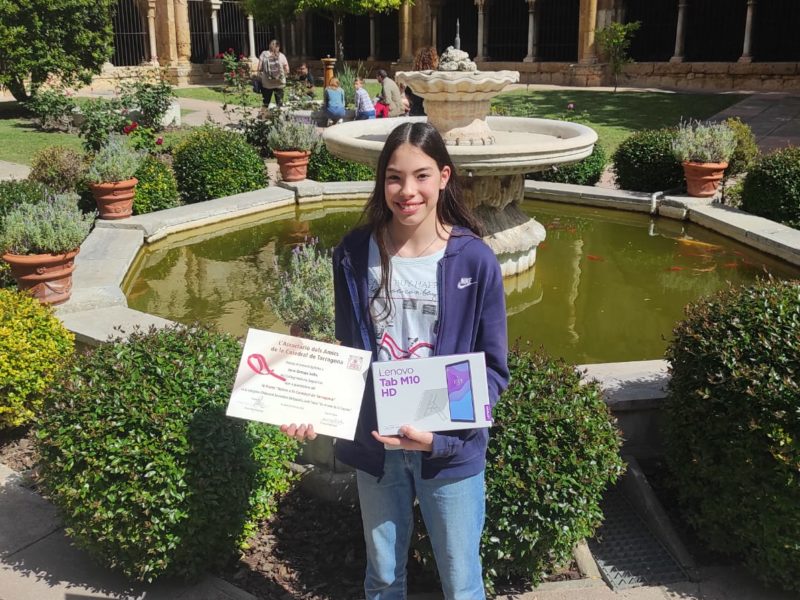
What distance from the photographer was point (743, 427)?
116 inches

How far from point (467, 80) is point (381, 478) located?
4.81m

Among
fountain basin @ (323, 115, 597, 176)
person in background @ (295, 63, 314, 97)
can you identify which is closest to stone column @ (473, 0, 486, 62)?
person in background @ (295, 63, 314, 97)

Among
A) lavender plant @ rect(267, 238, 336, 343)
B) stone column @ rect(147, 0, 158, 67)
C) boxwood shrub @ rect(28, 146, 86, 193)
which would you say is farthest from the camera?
stone column @ rect(147, 0, 158, 67)

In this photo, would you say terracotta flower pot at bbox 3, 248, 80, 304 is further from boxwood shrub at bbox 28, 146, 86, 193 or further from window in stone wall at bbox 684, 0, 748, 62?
window in stone wall at bbox 684, 0, 748, 62

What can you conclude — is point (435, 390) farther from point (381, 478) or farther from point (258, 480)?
point (258, 480)

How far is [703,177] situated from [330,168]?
4687 millimetres

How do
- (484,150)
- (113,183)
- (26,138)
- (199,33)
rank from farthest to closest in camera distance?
(199,33)
(26,138)
(113,183)
(484,150)

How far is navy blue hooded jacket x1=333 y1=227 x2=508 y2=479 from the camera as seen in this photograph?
2332mm

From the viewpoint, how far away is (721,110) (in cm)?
1925

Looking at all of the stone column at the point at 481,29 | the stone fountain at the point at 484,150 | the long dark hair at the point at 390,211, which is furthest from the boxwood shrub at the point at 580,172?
the stone column at the point at 481,29

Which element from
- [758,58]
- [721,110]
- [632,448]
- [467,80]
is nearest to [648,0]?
[758,58]

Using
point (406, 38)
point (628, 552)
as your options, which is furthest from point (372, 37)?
point (628, 552)

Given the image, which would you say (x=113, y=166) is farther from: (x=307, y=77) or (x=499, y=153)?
(x=307, y=77)

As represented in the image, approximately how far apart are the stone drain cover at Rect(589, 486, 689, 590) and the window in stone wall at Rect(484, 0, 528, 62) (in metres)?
28.3
